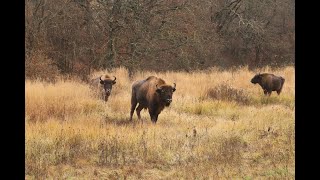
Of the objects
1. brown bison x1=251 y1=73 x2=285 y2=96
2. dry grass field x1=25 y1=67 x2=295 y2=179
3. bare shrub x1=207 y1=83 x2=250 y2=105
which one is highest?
brown bison x1=251 y1=73 x2=285 y2=96

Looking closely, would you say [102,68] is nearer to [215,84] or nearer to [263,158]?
[215,84]

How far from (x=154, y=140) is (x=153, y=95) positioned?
243 centimetres

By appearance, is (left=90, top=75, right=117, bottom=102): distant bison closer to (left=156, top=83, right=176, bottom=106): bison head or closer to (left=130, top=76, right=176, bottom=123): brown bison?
(left=130, top=76, right=176, bottom=123): brown bison

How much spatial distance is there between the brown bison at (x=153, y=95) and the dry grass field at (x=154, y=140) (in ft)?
1.45

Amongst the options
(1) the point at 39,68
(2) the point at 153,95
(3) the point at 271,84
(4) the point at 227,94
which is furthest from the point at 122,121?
(1) the point at 39,68

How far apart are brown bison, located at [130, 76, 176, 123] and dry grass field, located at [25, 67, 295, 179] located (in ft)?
1.45

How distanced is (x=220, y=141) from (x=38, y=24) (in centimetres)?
1593

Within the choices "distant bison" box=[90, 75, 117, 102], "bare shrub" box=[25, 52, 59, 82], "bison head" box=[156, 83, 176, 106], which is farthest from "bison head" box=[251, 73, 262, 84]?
"bare shrub" box=[25, 52, 59, 82]

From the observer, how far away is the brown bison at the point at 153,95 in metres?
10.6

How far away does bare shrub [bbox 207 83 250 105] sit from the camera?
15.5 m

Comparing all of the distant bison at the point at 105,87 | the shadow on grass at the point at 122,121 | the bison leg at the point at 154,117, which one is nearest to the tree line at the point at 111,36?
the distant bison at the point at 105,87

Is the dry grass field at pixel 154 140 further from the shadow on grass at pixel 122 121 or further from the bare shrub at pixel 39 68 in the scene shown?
the bare shrub at pixel 39 68

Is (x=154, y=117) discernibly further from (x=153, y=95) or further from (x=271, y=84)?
(x=271, y=84)
